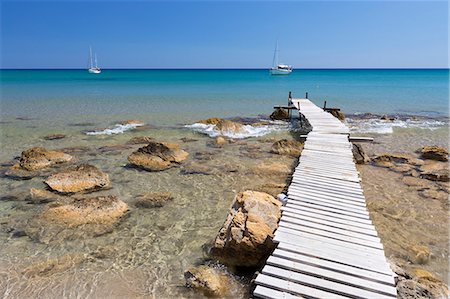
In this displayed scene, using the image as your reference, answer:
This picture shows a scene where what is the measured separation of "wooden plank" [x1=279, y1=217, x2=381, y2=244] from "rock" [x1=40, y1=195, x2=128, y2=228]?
14.9 feet

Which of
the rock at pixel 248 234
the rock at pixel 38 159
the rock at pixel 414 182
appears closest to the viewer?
the rock at pixel 248 234

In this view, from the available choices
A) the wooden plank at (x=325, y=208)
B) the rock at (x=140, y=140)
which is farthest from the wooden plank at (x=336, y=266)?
the rock at (x=140, y=140)

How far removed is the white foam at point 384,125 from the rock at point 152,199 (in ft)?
49.5

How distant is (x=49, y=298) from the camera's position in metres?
5.88

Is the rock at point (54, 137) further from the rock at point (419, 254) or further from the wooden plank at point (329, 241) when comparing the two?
the rock at point (419, 254)

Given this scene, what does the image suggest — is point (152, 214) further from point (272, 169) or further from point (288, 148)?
point (288, 148)

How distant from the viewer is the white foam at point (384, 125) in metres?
21.1

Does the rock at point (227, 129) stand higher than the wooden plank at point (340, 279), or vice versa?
the rock at point (227, 129)

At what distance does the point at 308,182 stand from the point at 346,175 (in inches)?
54.4

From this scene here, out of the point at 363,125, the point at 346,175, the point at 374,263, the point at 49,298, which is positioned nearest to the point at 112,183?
the point at 49,298

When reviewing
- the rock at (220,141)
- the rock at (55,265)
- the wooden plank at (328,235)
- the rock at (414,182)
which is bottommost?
the rock at (55,265)

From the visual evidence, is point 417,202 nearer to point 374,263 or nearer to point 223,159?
point 374,263

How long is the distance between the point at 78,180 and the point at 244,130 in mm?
Answer: 11054

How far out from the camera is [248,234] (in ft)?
20.9
